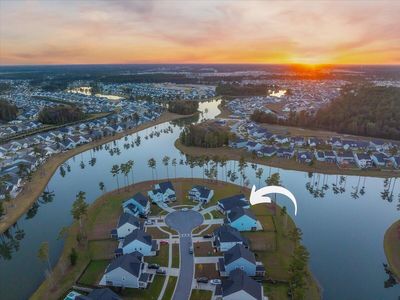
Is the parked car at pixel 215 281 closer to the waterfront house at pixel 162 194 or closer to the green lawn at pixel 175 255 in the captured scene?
the green lawn at pixel 175 255

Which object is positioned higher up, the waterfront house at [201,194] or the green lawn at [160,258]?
the waterfront house at [201,194]

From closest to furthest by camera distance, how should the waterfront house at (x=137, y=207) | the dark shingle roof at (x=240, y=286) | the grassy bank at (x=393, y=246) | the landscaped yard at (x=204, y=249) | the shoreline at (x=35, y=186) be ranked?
the dark shingle roof at (x=240, y=286), the grassy bank at (x=393, y=246), the landscaped yard at (x=204, y=249), the waterfront house at (x=137, y=207), the shoreline at (x=35, y=186)

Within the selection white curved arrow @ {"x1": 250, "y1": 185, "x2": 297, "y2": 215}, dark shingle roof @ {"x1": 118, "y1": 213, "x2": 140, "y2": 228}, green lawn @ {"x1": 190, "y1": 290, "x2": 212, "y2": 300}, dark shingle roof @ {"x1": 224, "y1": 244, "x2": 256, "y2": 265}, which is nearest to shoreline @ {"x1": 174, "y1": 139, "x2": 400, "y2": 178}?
white curved arrow @ {"x1": 250, "y1": 185, "x2": 297, "y2": 215}

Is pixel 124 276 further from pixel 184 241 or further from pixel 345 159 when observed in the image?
pixel 345 159

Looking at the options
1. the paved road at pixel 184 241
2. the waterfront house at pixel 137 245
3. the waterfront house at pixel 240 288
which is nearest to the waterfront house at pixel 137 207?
the paved road at pixel 184 241

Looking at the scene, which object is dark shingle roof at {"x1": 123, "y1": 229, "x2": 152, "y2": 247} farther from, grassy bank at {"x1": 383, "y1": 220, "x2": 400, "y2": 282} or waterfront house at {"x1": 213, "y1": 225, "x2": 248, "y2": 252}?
grassy bank at {"x1": 383, "y1": 220, "x2": 400, "y2": 282}

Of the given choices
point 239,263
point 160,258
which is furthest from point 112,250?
point 239,263

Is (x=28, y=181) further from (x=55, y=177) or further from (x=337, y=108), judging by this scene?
(x=337, y=108)
